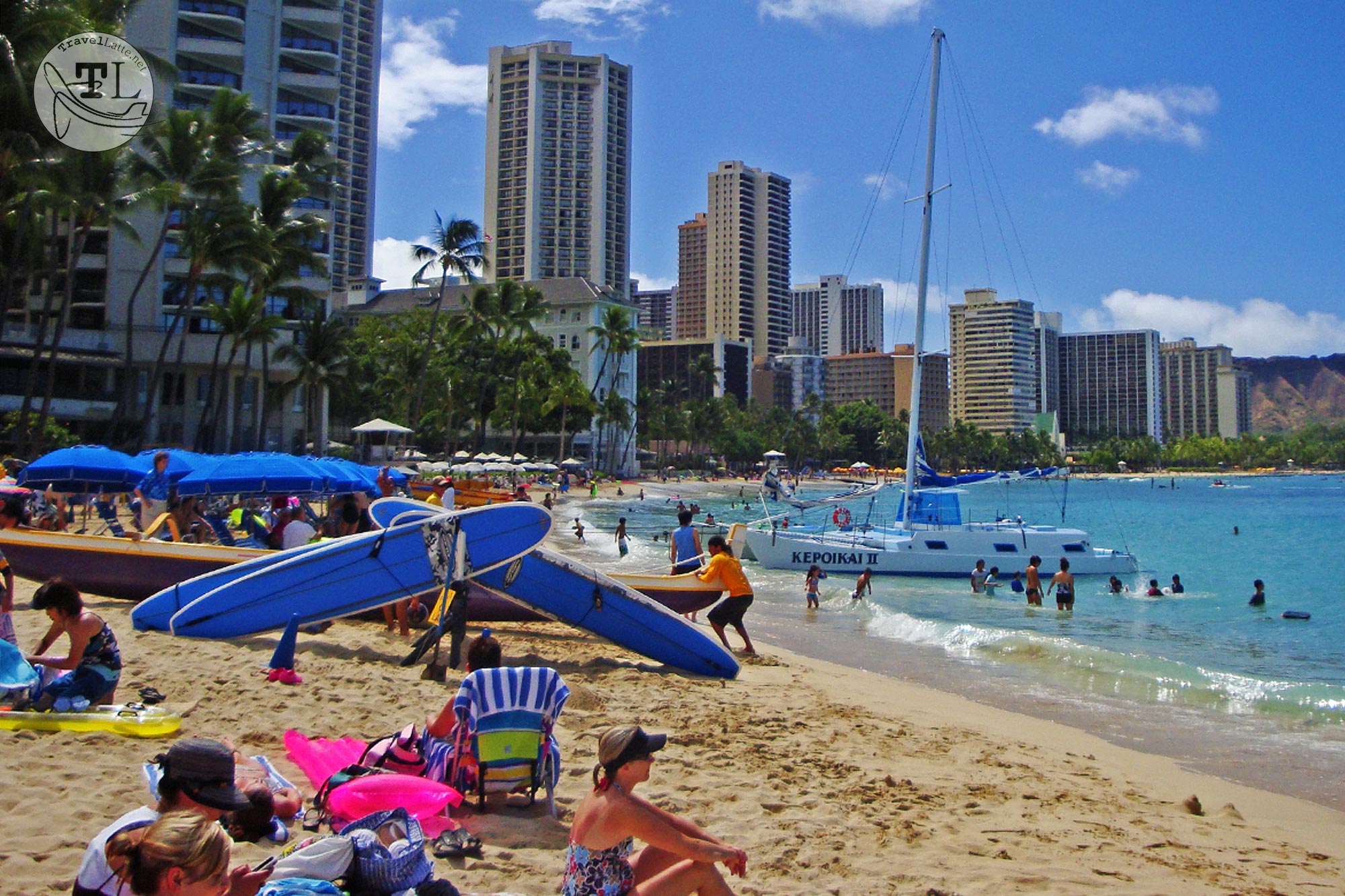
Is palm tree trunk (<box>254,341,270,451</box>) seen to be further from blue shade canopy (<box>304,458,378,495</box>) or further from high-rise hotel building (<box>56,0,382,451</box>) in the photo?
blue shade canopy (<box>304,458,378,495</box>)

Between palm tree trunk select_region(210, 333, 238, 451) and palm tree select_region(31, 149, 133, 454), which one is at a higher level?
palm tree select_region(31, 149, 133, 454)

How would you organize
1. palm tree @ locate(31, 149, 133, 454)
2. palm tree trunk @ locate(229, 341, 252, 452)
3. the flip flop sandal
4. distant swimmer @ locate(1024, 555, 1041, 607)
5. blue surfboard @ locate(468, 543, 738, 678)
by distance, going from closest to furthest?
the flip flop sandal → blue surfboard @ locate(468, 543, 738, 678) → distant swimmer @ locate(1024, 555, 1041, 607) → palm tree @ locate(31, 149, 133, 454) → palm tree trunk @ locate(229, 341, 252, 452)

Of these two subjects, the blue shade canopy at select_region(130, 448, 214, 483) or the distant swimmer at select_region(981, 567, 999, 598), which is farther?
the distant swimmer at select_region(981, 567, 999, 598)

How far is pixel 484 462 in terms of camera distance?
4484 centimetres

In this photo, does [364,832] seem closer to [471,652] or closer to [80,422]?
[471,652]

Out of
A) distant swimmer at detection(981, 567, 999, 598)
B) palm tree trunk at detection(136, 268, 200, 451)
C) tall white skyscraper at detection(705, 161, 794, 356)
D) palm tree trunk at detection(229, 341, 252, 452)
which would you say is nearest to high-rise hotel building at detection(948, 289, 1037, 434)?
tall white skyscraper at detection(705, 161, 794, 356)

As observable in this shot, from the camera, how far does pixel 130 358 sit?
36156 millimetres

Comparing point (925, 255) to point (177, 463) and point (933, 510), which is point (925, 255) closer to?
point (933, 510)

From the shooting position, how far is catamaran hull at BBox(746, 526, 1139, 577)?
2386cm

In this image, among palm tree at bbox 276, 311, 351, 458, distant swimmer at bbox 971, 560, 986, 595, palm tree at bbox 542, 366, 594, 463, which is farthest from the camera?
palm tree at bbox 542, 366, 594, 463

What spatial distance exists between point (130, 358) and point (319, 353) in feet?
26.6

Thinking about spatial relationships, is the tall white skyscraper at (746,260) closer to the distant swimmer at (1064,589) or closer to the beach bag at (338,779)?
the distant swimmer at (1064,589)

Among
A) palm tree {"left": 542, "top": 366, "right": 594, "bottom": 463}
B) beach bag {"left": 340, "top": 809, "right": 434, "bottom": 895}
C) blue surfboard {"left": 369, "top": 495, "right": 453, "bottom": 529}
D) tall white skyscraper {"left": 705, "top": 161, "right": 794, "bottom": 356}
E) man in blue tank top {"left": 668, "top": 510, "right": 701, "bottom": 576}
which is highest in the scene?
tall white skyscraper {"left": 705, "top": 161, "right": 794, "bottom": 356}

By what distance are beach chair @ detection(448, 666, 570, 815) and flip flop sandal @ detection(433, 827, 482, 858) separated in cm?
52
